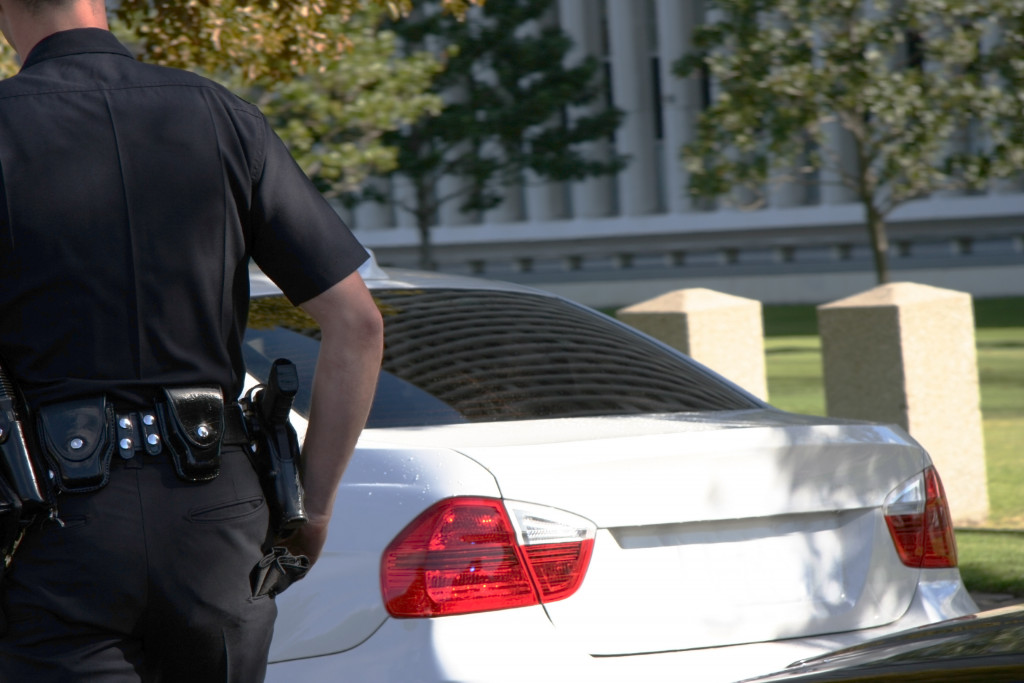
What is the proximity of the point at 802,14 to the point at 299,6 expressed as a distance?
1093 cm

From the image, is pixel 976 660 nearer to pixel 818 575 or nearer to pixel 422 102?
pixel 818 575

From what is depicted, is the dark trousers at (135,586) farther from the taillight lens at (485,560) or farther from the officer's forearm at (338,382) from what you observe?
the taillight lens at (485,560)

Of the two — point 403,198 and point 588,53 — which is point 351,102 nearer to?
point 588,53

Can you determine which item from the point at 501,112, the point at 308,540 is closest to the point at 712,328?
the point at 308,540

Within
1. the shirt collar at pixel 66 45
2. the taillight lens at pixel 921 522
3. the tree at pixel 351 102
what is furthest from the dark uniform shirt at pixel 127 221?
the tree at pixel 351 102

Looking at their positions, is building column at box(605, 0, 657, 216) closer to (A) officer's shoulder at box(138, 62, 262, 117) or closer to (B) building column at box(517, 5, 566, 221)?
(B) building column at box(517, 5, 566, 221)

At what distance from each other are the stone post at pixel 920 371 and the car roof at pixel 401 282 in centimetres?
348

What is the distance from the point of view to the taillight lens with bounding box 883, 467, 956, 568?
3145 millimetres

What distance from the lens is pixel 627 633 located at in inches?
110

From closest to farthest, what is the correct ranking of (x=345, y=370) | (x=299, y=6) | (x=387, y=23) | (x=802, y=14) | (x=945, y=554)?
(x=345, y=370) → (x=945, y=554) → (x=299, y=6) → (x=802, y=14) → (x=387, y=23)

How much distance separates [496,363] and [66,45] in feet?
5.92

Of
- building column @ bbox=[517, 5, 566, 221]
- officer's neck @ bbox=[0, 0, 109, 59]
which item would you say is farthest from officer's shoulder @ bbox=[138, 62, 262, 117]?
building column @ bbox=[517, 5, 566, 221]

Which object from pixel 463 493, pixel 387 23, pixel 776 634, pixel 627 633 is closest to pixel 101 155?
pixel 463 493

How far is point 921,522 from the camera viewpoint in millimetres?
3201
